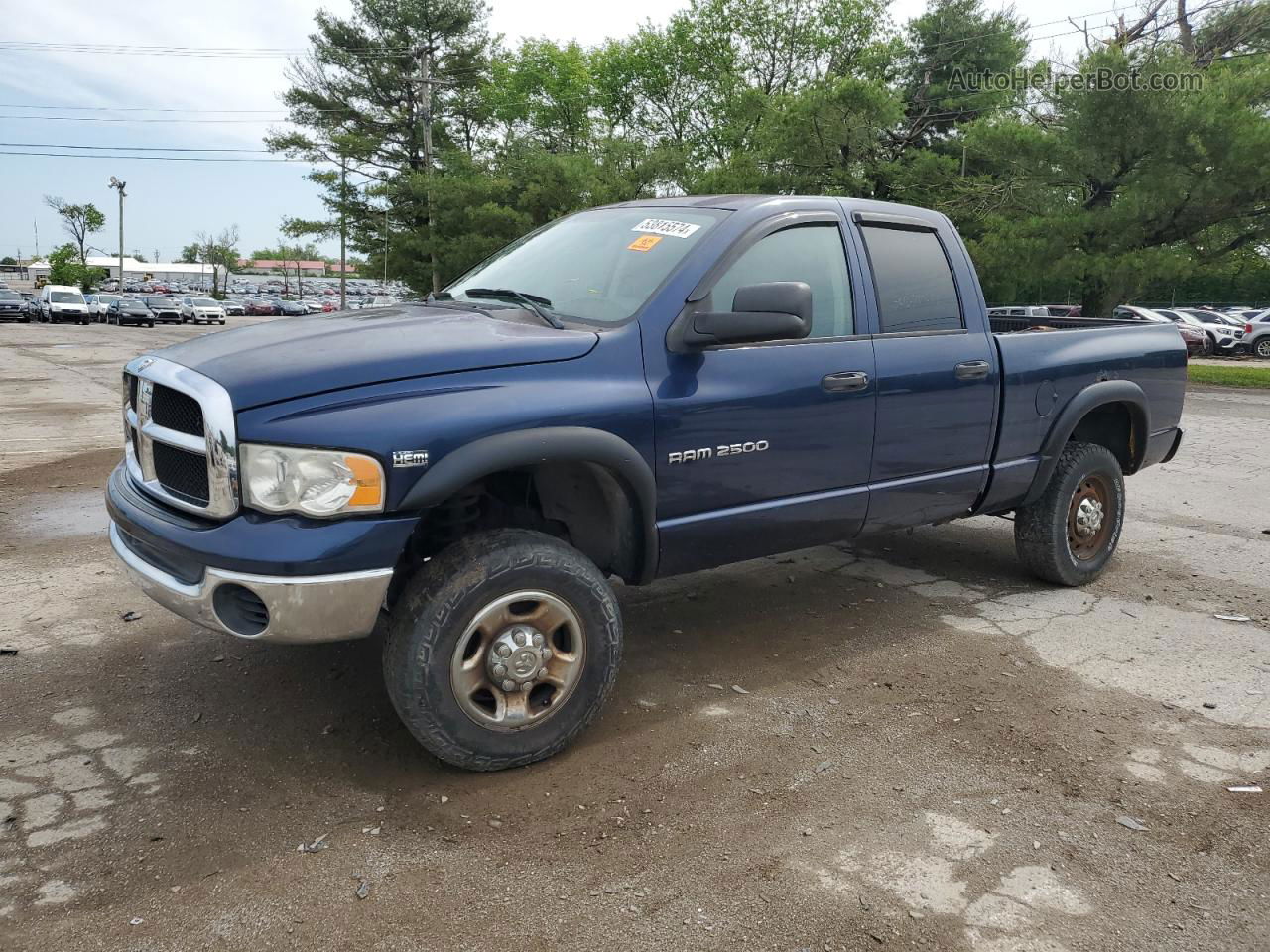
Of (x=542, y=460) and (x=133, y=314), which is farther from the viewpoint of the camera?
(x=133, y=314)

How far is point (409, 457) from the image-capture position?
291cm

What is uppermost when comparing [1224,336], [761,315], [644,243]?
[1224,336]

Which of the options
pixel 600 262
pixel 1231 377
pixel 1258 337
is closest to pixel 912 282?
pixel 600 262

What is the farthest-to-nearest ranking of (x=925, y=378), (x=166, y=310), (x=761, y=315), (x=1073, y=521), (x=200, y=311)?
1. (x=200, y=311)
2. (x=166, y=310)
3. (x=1073, y=521)
4. (x=925, y=378)
5. (x=761, y=315)

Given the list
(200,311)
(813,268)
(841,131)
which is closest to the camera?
(813,268)

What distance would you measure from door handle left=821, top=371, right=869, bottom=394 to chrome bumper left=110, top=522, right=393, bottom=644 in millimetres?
1895

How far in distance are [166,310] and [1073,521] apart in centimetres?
5098

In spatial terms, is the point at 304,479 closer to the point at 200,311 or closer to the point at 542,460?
the point at 542,460

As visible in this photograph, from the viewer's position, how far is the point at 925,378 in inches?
168

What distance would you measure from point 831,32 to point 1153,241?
102 feet

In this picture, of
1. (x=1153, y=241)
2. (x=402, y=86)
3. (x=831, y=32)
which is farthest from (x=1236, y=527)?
(x=402, y=86)

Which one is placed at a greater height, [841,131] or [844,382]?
[841,131]

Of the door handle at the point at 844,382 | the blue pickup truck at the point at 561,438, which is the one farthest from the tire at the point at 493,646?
the door handle at the point at 844,382

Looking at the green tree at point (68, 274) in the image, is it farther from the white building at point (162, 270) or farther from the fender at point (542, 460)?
the fender at point (542, 460)
